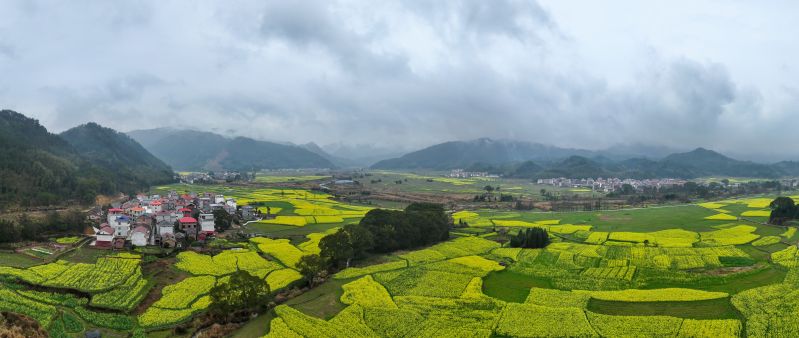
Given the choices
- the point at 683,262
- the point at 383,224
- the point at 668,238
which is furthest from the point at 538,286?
the point at 668,238

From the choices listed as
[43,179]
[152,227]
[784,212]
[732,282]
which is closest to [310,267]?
[152,227]

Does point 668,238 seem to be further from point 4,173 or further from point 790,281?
point 4,173

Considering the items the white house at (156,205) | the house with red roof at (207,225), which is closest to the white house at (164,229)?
the house with red roof at (207,225)

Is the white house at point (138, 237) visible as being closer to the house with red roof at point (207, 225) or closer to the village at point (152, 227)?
the village at point (152, 227)

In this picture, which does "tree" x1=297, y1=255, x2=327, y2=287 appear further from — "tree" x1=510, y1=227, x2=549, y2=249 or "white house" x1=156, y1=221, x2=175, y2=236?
"tree" x1=510, y1=227, x2=549, y2=249

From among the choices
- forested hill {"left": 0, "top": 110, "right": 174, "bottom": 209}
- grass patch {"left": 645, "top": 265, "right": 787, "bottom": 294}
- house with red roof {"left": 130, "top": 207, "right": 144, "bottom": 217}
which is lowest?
grass patch {"left": 645, "top": 265, "right": 787, "bottom": 294}

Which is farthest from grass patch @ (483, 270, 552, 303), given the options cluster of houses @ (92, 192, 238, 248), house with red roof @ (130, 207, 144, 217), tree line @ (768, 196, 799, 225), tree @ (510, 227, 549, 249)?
house with red roof @ (130, 207, 144, 217)

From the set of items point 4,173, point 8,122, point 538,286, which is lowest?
point 538,286

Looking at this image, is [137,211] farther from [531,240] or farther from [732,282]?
[732,282]

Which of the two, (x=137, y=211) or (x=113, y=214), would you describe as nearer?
(x=113, y=214)
